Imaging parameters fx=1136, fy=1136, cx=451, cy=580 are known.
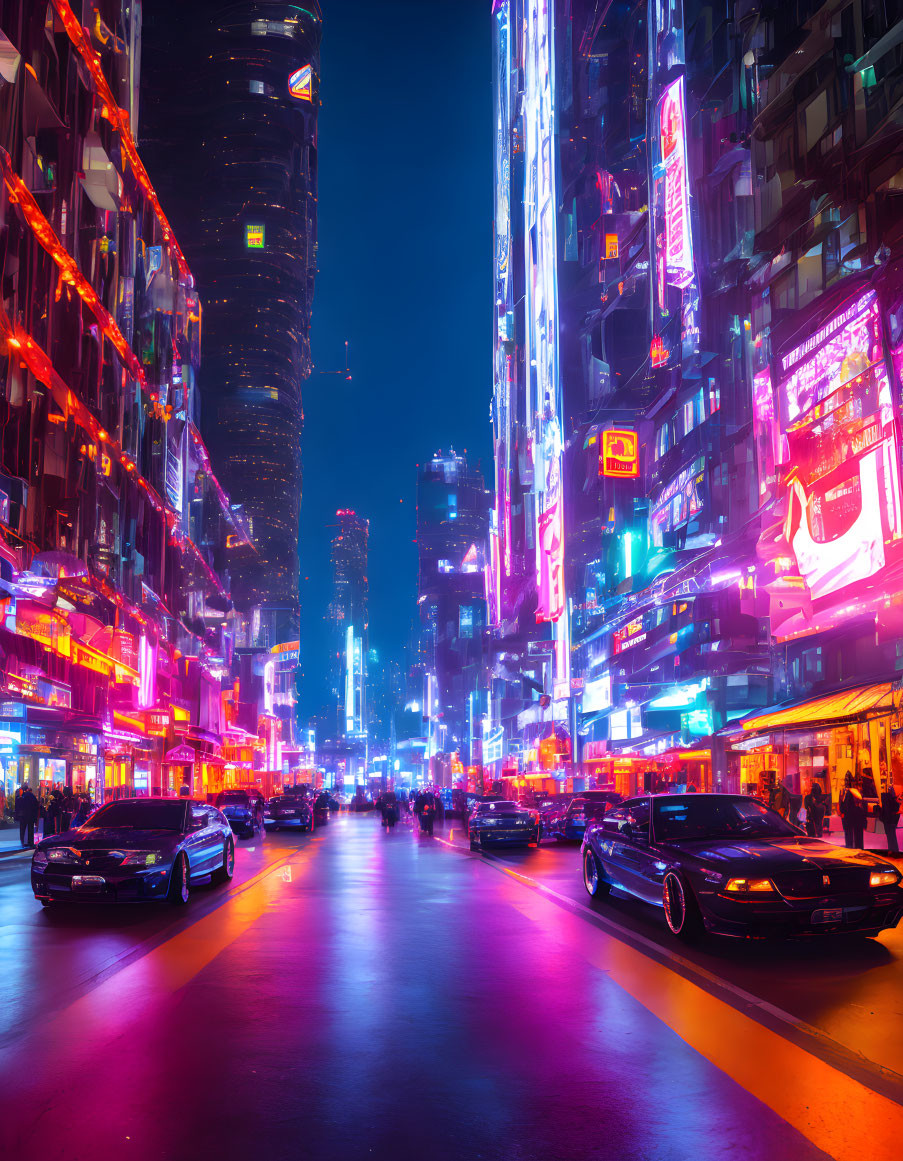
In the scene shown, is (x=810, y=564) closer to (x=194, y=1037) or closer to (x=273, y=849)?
(x=273, y=849)

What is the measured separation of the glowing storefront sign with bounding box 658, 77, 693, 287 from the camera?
4509 cm

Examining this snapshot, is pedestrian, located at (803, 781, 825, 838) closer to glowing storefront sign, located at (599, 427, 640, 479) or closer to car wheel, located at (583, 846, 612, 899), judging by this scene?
car wheel, located at (583, 846, 612, 899)

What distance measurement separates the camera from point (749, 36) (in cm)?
3866

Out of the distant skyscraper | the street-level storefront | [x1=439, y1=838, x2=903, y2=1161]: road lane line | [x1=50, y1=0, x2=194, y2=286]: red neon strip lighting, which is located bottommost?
[x1=439, y1=838, x2=903, y2=1161]: road lane line

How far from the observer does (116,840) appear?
48.2 feet

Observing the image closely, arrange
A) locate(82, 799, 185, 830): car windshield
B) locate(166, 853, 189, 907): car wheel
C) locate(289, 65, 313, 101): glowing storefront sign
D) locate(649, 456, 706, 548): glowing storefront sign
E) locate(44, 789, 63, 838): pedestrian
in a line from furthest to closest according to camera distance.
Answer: locate(289, 65, 313, 101): glowing storefront sign
locate(649, 456, 706, 548): glowing storefront sign
locate(44, 789, 63, 838): pedestrian
locate(82, 799, 185, 830): car windshield
locate(166, 853, 189, 907): car wheel

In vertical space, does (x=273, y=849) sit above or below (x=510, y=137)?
below

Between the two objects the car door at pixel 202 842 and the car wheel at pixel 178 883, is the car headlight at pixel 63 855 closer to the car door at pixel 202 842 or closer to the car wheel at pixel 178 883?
the car wheel at pixel 178 883

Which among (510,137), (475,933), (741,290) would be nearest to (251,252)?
(510,137)

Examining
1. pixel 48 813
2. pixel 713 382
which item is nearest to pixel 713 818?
pixel 48 813

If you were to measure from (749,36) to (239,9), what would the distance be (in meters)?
162

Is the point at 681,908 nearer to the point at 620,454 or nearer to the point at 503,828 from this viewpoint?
the point at 503,828

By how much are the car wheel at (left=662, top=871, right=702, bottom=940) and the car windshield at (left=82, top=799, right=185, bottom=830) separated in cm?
744

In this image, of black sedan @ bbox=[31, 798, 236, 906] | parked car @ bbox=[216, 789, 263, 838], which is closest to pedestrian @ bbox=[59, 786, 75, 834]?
parked car @ bbox=[216, 789, 263, 838]
